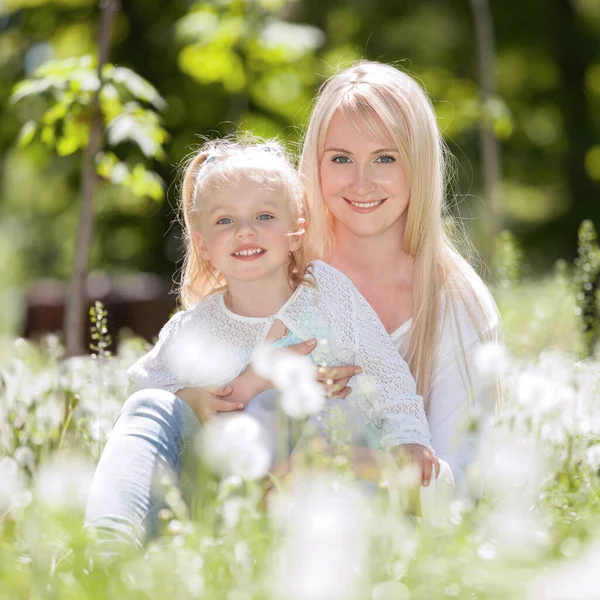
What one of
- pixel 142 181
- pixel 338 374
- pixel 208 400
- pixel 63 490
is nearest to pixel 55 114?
pixel 142 181

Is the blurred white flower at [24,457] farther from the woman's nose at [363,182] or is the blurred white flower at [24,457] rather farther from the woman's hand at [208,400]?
the woman's nose at [363,182]

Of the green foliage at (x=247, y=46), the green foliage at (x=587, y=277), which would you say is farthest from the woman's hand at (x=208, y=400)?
the green foliage at (x=247, y=46)

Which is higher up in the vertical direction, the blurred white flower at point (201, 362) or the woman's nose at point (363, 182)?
the woman's nose at point (363, 182)

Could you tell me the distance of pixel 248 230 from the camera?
9.95 ft

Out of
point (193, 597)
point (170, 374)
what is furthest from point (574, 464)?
point (193, 597)

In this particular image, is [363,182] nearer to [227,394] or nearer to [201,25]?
[227,394]

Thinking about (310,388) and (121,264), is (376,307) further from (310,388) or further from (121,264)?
(121,264)

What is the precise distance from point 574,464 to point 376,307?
818 millimetres

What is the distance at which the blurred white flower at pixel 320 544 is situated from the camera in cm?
146

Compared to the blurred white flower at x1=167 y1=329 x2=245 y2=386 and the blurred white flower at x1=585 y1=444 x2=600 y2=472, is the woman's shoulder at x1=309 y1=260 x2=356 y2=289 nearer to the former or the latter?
the blurred white flower at x1=167 y1=329 x2=245 y2=386

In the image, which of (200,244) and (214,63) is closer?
(200,244)

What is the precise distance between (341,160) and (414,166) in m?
0.26

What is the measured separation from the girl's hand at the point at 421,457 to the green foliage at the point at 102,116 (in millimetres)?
2371

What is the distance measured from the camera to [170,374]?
3.06 m
